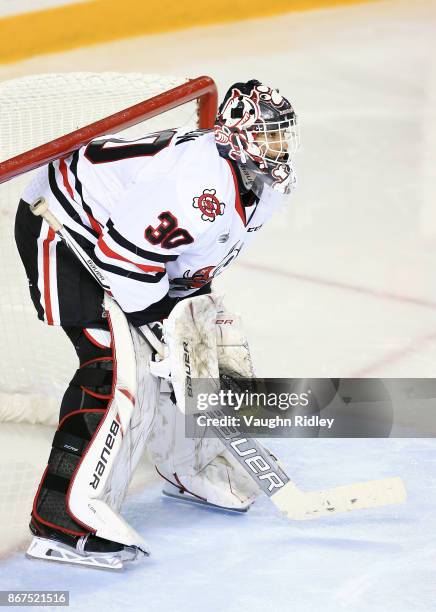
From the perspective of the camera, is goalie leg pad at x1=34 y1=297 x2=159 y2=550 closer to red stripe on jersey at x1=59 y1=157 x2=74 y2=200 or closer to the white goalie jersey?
the white goalie jersey

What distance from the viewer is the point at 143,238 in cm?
184

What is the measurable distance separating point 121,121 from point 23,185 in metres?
0.44

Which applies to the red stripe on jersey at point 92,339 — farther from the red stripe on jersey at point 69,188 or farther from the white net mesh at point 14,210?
the white net mesh at point 14,210

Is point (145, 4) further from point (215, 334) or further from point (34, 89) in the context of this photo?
point (215, 334)

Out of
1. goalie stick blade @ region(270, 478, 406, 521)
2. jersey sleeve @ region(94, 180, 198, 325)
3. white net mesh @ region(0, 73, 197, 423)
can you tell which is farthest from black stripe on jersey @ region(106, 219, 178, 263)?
white net mesh @ region(0, 73, 197, 423)

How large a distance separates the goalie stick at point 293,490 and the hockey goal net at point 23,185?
562 millimetres

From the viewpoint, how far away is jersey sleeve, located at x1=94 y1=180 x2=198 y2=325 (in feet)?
6.00

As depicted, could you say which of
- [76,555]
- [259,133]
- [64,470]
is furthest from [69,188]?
[76,555]

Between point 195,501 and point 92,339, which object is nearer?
point 92,339

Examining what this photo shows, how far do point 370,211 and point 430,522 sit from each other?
1504 millimetres

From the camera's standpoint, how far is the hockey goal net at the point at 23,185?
97.3 inches

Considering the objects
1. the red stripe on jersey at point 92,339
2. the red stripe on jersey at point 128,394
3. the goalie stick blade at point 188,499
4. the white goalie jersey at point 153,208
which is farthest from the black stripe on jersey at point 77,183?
the goalie stick blade at point 188,499

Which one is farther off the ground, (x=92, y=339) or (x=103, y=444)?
(x=92, y=339)

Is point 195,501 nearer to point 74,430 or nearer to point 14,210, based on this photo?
point 74,430
